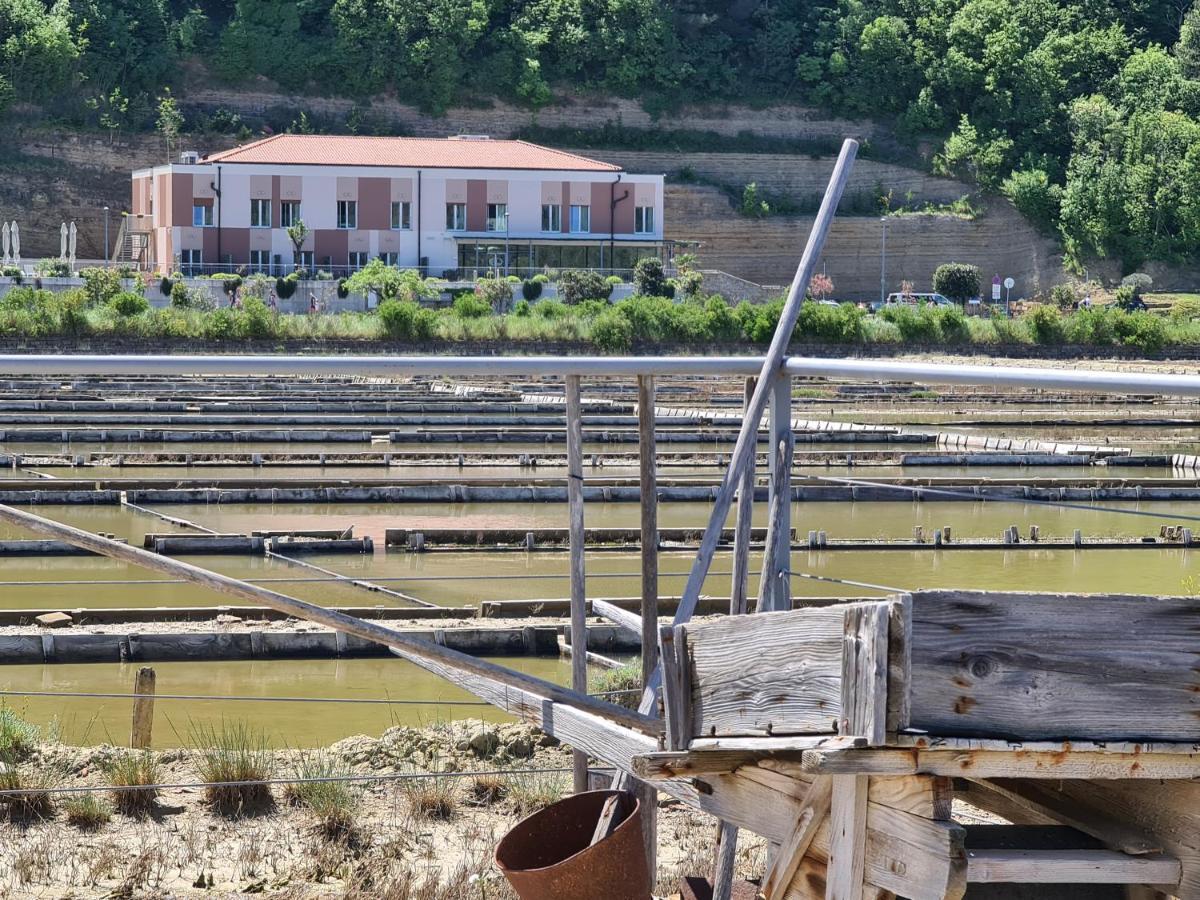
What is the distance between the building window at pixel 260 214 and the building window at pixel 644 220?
45.5 feet

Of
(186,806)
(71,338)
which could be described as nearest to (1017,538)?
(186,806)

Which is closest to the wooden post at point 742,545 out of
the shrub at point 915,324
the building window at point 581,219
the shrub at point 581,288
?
the shrub at point 915,324

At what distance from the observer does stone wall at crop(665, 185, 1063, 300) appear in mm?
70188

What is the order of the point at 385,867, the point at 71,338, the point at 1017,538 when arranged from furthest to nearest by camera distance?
the point at 71,338
the point at 1017,538
the point at 385,867

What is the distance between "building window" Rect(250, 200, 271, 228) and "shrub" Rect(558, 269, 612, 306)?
1310cm

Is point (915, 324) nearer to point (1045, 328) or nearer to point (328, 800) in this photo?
point (1045, 328)

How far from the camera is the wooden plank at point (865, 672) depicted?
2.04 m

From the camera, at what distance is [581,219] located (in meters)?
57.8

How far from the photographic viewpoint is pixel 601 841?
297 centimetres

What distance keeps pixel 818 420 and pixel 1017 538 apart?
40.2ft

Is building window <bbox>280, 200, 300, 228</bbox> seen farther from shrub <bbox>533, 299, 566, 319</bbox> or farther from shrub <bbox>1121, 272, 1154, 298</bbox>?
shrub <bbox>1121, 272, 1154, 298</bbox>

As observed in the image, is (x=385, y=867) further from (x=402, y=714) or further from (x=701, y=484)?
(x=701, y=484)

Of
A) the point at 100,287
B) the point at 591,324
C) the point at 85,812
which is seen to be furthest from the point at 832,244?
the point at 85,812

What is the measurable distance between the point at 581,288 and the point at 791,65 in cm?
3759
